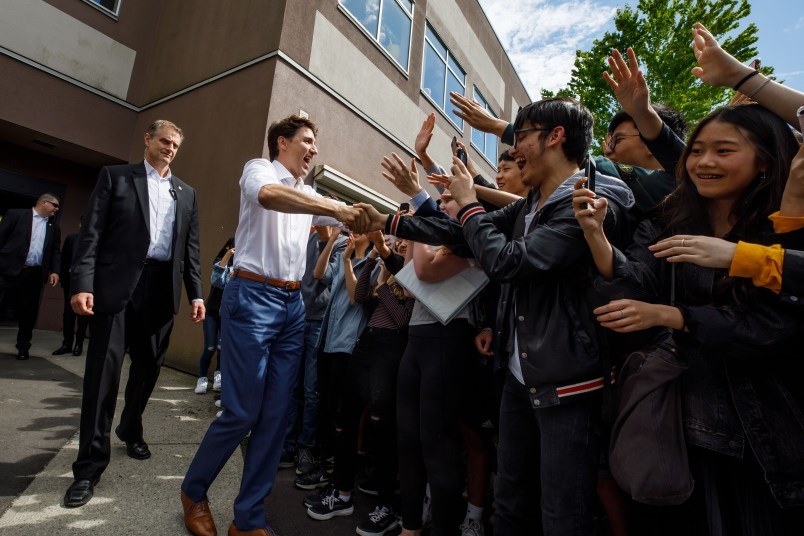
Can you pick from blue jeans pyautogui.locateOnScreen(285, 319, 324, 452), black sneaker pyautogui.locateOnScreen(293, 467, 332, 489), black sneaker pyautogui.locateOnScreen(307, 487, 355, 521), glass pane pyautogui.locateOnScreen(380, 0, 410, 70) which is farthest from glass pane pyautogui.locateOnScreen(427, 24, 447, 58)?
black sneaker pyautogui.locateOnScreen(307, 487, 355, 521)

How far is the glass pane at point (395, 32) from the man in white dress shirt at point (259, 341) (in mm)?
7165

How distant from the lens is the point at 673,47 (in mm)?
10133

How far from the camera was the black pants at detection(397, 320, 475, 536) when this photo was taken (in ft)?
6.86

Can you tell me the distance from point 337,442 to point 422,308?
1.18 meters

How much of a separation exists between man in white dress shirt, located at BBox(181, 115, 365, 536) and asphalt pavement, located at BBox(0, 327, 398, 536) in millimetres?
267

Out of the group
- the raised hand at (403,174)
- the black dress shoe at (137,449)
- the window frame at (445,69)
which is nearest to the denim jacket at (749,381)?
the raised hand at (403,174)

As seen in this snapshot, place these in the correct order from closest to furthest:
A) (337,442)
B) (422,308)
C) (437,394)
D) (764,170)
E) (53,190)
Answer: (764,170)
(437,394)
(422,308)
(337,442)
(53,190)

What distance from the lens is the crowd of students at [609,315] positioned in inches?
49.5

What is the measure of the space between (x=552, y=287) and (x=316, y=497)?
2124 mm

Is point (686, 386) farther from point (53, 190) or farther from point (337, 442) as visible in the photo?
point (53, 190)

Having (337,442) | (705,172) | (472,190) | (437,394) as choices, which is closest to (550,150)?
(472,190)

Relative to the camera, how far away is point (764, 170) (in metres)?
1.44

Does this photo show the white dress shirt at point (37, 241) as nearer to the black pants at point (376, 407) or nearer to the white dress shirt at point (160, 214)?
the white dress shirt at point (160, 214)

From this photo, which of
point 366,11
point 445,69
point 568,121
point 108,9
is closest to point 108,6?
point 108,9
